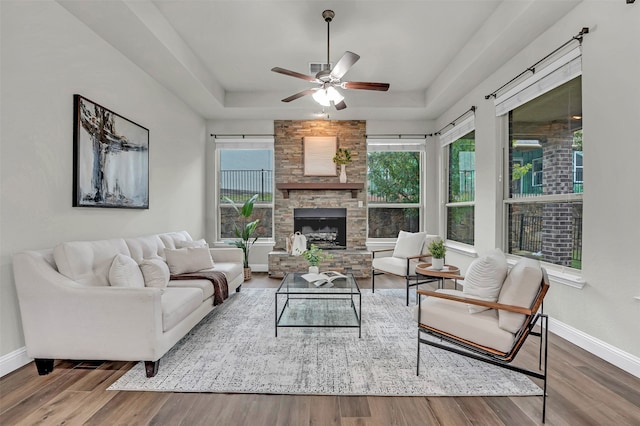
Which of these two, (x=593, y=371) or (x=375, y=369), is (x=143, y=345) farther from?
(x=593, y=371)

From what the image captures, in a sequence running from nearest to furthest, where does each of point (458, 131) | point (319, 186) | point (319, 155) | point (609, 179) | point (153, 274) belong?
point (609, 179) < point (153, 274) < point (458, 131) < point (319, 186) < point (319, 155)

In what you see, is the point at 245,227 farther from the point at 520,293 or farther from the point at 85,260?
the point at 520,293

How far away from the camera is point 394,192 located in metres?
6.47

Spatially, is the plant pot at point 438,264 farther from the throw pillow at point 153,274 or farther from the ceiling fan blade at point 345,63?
the throw pillow at point 153,274

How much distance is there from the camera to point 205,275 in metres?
3.51

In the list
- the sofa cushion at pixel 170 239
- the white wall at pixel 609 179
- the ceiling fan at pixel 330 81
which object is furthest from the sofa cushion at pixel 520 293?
the sofa cushion at pixel 170 239

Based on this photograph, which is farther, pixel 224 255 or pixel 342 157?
pixel 342 157

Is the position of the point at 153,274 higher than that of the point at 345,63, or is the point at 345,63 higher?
the point at 345,63

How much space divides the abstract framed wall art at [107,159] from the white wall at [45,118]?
66mm

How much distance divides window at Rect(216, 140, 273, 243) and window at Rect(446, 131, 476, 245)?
3.32 m

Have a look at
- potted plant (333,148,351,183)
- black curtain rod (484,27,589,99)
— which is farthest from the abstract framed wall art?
black curtain rod (484,27,589,99)

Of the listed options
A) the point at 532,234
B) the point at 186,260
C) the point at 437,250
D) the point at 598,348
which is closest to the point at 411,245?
the point at 437,250

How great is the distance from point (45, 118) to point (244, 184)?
383cm

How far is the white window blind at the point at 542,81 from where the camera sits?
2.88 metres
